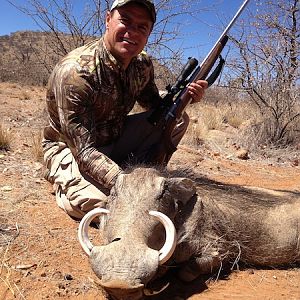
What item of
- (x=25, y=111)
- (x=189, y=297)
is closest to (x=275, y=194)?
(x=189, y=297)

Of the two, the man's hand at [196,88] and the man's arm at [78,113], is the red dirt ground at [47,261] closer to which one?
the man's arm at [78,113]

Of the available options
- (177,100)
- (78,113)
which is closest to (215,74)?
(177,100)

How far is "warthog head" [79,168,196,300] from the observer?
7.22ft

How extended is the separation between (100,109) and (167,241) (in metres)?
1.93

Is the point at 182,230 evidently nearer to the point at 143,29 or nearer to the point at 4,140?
the point at 143,29

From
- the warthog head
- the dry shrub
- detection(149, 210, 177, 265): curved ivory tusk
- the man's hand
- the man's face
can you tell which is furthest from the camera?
the dry shrub

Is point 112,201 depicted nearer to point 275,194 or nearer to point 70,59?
point 70,59

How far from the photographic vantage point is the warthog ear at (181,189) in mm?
3020

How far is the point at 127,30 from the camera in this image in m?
3.73

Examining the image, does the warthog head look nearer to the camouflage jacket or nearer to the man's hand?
the camouflage jacket

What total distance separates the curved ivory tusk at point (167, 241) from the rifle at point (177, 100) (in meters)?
1.41

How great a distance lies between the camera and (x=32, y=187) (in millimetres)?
4578

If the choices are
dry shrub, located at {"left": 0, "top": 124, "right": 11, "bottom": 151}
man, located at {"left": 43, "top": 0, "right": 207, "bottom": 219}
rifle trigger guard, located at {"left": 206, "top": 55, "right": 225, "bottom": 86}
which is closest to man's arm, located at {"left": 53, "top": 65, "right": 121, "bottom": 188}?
man, located at {"left": 43, "top": 0, "right": 207, "bottom": 219}

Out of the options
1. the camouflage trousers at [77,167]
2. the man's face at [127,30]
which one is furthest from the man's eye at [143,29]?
the camouflage trousers at [77,167]
